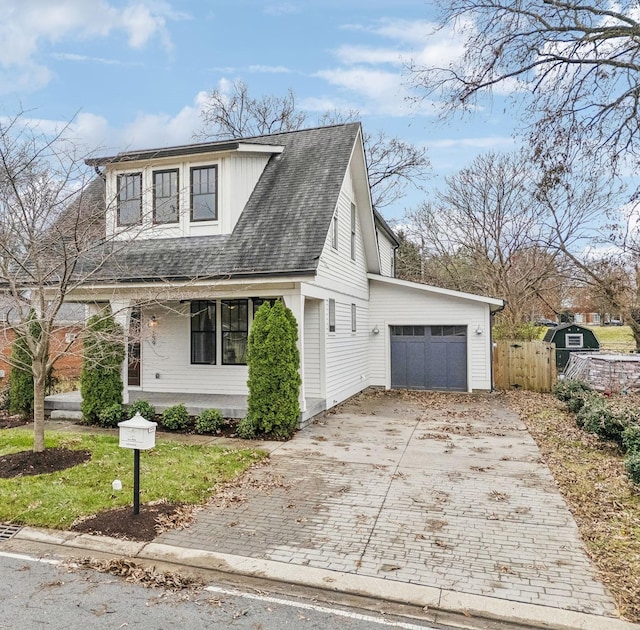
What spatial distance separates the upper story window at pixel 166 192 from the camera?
36.6 feet

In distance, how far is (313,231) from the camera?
9.95 m

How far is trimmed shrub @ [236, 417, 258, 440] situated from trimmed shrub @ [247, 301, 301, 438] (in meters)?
0.02

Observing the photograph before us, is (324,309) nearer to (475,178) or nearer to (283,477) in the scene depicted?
(283,477)

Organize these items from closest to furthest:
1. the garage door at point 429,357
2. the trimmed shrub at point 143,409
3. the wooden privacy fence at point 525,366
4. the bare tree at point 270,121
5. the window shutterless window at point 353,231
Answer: the trimmed shrub at point 143,409 → the window shutterless window at point 353,231 → the garage door at point 429,357 → the wooden privacy fence at point 525,366 → the bare tree at point 270,121

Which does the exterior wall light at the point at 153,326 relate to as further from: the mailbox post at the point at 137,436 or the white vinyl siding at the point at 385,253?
the white vinyl siding at the point at 385,253

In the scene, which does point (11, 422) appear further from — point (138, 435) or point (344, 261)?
point (344, 261)

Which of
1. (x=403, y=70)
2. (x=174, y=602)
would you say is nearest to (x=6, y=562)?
(x=174, y=602)

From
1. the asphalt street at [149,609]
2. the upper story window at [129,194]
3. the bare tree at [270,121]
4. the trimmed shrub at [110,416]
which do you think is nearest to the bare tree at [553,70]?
the upper story window at [129,194]

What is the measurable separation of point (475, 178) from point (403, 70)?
58.2 feet

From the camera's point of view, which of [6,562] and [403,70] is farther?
[403,70]

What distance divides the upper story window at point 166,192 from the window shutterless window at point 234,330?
2.40m

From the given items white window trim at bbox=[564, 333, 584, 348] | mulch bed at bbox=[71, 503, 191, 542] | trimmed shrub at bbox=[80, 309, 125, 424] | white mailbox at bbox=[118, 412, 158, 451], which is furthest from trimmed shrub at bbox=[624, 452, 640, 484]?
white window trim at bbox=[564, 333, 584, 348]

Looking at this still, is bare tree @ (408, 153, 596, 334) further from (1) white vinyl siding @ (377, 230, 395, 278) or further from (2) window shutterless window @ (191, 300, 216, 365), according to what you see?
(2) window shutterless window @ (191, 300, 216, 365)

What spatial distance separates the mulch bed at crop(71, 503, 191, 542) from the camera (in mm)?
4664
